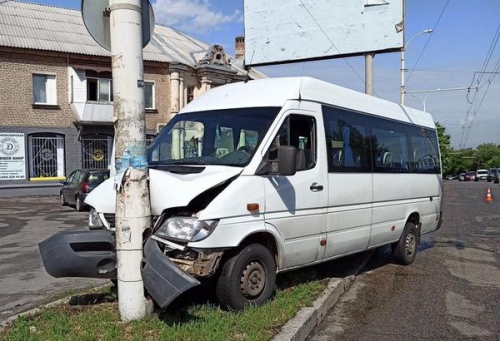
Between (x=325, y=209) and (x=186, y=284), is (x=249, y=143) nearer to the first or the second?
(x=325, y=209)

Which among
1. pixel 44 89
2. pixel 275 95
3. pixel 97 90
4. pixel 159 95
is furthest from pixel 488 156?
pixel 275 95

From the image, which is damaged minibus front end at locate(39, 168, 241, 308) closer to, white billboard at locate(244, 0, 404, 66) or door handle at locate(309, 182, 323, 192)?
door handle at locate(309, 182, 323, 192)

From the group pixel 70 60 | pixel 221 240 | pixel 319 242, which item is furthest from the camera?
pixel 70 60

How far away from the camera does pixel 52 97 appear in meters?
25.2

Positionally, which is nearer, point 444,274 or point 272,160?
point 272,160

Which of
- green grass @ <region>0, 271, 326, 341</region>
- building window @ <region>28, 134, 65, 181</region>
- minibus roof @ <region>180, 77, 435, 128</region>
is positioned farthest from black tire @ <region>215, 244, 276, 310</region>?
building window @ <region>28, 134, 65, 181</region>

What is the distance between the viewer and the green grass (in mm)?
4328

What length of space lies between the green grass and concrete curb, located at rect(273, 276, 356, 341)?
8 cm

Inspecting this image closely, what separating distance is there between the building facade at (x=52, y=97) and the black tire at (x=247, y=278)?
817 inches

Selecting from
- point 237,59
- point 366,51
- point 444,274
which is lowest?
point 444,274

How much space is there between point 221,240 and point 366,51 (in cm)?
948

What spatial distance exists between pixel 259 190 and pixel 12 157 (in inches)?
858

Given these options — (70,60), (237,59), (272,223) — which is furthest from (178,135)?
(237,59)

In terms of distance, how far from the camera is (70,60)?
25359mm
